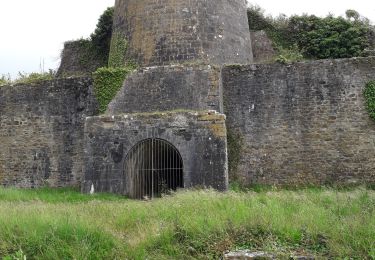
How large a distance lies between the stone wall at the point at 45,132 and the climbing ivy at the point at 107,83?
571 millimetres

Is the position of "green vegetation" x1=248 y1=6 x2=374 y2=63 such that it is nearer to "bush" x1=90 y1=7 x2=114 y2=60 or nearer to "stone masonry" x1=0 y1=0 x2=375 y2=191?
"stone masonry" x1=0 y1=0 x2=375 y2=191

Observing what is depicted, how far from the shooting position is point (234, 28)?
1670 cm

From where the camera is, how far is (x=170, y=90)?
14.3m

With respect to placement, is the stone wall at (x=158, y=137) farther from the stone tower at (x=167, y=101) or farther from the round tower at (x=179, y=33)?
the round tower at (x=179, y=33)

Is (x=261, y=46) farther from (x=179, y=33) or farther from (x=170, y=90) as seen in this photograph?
(x=170, y=90)

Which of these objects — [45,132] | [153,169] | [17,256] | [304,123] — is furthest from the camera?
[45,132]

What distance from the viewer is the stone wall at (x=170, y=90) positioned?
14047 mm

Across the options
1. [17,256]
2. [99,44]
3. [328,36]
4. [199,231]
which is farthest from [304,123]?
[99,44]

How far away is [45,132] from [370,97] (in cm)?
1013

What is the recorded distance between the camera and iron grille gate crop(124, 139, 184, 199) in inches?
513

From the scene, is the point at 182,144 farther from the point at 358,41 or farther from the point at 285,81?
the point at 358,41

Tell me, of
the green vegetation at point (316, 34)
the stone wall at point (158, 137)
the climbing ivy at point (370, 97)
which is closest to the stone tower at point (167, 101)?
the stone wall at point (158, 137)

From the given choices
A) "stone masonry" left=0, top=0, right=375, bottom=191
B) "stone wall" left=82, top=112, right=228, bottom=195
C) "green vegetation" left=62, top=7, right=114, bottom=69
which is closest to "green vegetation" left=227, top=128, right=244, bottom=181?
"stone masonry" left=0, top=0, right=375, bottom=191

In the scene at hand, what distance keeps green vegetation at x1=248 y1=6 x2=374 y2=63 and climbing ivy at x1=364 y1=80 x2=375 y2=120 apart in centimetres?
370
